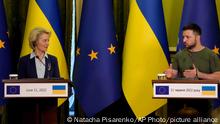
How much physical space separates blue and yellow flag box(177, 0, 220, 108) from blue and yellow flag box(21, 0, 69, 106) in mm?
1132

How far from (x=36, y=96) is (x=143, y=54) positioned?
1170 mm

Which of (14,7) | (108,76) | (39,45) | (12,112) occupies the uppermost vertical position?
(14,7)

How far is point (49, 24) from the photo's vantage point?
4.28m

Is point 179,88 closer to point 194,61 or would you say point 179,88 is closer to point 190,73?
point 190,73

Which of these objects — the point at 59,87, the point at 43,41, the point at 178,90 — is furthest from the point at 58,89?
the point at 178,90

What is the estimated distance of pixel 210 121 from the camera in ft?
11.1

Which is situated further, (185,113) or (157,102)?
(157,102)

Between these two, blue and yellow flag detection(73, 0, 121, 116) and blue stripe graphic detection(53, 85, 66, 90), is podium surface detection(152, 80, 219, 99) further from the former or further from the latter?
blue and yellow flag detection(73, 0, 121, 116)

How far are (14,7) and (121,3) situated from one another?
1.17 m

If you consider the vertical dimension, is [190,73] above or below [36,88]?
above

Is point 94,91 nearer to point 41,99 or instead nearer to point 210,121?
point 41,99

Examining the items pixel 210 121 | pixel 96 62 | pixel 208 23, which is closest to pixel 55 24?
pixel 96 62

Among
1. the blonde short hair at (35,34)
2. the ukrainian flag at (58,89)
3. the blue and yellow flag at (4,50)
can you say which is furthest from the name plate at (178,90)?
the blue and yellow flag at (4,50)

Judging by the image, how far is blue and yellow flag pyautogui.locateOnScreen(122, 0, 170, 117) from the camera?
4086mm
